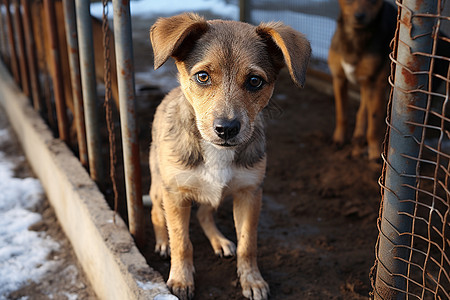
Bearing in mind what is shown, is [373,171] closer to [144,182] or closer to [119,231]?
[144,182]

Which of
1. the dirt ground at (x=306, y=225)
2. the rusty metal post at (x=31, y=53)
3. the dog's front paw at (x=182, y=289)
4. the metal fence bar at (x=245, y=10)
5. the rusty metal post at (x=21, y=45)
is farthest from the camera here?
the metal fence bar at (x=245, y=10)

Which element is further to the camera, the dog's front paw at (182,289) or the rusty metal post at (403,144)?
the dog's front paw at (182,289)

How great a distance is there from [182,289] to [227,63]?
1372 millimetres

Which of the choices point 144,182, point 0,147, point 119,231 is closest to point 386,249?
point 119,231

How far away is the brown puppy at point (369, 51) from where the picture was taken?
5.02 metres

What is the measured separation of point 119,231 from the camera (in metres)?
3.24

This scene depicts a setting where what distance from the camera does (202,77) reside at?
2629mm

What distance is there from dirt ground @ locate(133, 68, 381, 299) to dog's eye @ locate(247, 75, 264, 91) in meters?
1.31

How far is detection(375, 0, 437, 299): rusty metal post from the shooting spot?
1828mm

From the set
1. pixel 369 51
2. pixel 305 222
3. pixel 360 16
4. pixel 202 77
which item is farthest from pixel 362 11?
pixel 202 77

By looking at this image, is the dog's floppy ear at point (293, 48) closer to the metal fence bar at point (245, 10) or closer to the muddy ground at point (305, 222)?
A: the muddy ground at point (305, 222)

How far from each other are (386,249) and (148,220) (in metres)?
2.30

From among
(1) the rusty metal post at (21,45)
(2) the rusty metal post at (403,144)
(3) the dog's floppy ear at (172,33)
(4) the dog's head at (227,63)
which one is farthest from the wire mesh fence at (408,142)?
(1) the rusty metal post at (21,45)

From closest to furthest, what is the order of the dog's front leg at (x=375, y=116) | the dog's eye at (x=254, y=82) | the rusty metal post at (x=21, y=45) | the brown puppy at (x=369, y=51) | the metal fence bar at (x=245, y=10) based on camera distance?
the dog's eye at (x=254, y=82), the brown puppy at (x=369, y=51), the dog's front leg at (x=375, y=116), the rusty metal post at (x=21, y=45), the metal fence bar at (x=245, y=10)
